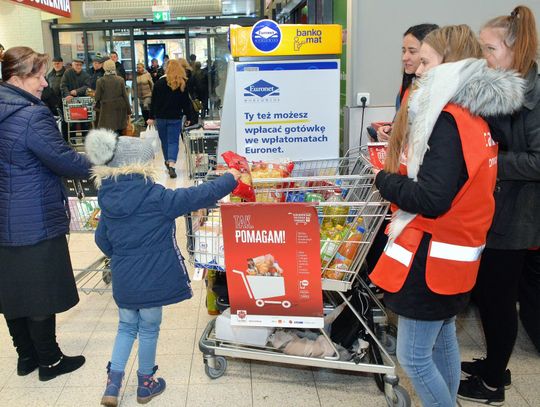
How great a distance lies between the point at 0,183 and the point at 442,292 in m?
2.07

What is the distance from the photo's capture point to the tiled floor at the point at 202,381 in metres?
2.63

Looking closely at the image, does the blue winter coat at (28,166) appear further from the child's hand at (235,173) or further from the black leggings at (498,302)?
the black leggings at (498,302)

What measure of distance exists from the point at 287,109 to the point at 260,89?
0.23 metres

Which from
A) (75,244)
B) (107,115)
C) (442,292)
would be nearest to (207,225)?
(442,292)

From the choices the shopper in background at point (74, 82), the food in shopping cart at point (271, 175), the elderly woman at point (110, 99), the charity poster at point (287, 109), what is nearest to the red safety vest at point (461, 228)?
the food in shopping cart at point (271, 175)

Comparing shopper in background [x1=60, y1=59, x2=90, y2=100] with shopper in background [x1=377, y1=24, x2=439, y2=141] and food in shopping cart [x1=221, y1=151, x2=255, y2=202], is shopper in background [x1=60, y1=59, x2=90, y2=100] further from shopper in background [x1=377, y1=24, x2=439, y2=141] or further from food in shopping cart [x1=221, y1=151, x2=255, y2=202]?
food in shopping cart [x1=221, y1=151, x2=255, y2=202]

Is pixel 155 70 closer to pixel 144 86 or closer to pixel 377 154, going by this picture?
pixel 144 86

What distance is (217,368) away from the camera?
9.18 feet

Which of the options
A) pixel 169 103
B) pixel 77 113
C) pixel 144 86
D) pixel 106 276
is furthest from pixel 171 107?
pixel 144 86

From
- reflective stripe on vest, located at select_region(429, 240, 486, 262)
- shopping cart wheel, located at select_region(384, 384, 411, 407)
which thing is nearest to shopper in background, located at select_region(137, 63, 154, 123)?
shopping cart wheel, located at select_region(384, 384, 411, 407)

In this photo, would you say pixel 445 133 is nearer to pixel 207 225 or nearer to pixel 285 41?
pixel 207 225

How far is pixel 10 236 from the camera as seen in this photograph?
101 inches

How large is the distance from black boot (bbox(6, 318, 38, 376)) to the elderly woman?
6741 millimetres

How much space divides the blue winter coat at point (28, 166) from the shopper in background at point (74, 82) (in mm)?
8468
